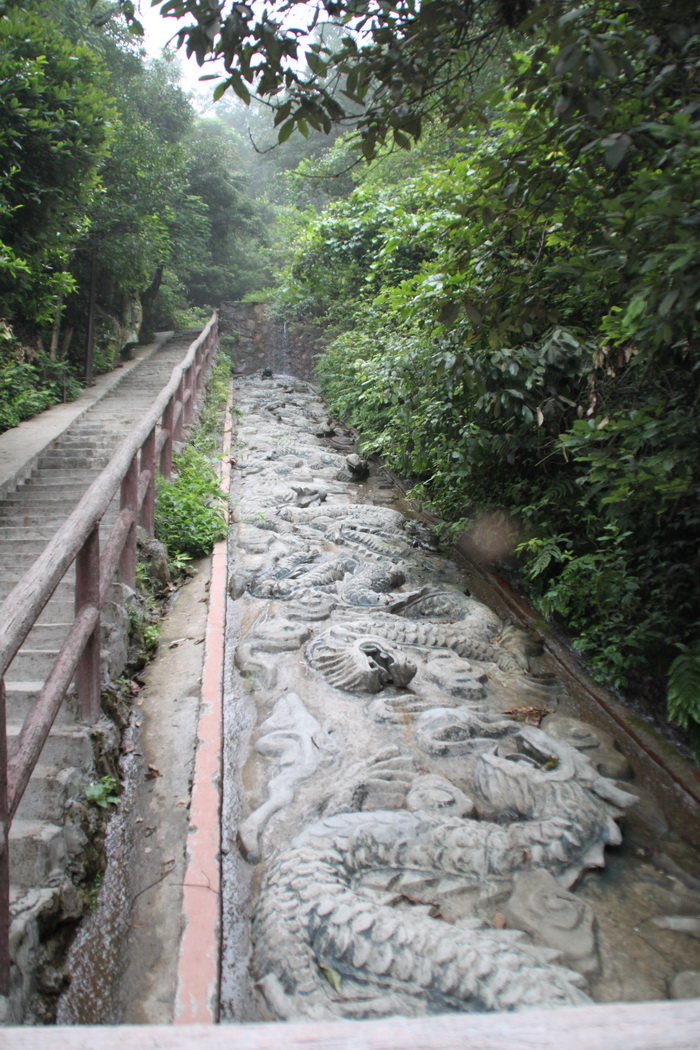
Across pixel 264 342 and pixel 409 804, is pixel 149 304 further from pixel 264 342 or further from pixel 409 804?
pixel 409 804

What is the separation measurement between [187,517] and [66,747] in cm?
345

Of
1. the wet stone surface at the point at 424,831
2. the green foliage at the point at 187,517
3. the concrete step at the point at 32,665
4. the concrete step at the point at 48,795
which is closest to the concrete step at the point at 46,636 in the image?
the concrete step at the point at 32,665

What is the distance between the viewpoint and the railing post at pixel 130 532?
13.4ft

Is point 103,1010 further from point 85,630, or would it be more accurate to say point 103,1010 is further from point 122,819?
point 85,630

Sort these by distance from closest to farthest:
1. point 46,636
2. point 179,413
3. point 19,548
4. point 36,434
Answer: point 46,636 → point 19,548 → point 36,434 → point 179,413

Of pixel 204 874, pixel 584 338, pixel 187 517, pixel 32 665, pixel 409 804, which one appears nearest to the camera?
pixel 204 874

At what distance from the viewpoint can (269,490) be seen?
7.73m

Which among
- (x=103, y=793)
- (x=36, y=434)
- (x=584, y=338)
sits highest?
(x=584, y=338)

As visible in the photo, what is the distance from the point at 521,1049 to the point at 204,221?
18.3 meters

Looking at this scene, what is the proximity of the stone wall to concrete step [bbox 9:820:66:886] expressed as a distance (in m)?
18.8

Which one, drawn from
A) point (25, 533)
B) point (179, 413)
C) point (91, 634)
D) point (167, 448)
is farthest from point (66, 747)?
point (179, 413)

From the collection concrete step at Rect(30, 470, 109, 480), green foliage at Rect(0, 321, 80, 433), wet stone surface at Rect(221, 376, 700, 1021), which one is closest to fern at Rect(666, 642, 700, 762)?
wet stone surface at Rect(221, 376, 700, 1021)

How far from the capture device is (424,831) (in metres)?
2.54

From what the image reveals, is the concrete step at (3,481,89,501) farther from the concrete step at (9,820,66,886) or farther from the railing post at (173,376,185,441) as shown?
the concrete step at (9,820,66,886)
